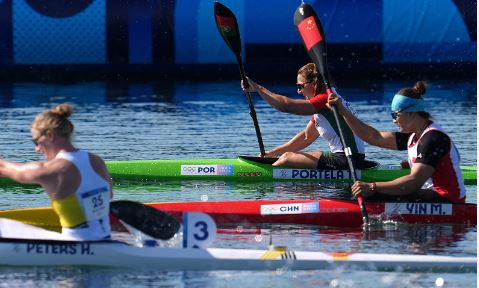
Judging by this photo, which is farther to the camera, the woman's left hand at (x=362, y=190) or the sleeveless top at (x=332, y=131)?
the sleeveless top at (x=332, y=131)

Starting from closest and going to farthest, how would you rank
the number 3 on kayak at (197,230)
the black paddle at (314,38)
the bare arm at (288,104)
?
1. the number 3 on kayak at (197,230)
2. the black paddle at (314,38)
3. the bare arm at (288,104)

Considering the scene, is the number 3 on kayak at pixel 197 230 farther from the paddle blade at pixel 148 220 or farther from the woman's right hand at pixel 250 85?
the woman's right hand at pixel 250 85

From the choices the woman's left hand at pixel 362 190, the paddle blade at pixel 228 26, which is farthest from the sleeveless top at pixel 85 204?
the paddle blade at pixel 228 26

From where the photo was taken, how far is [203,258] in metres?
9.87

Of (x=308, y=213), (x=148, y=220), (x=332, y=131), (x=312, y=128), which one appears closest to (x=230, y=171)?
(x=312, y=128)

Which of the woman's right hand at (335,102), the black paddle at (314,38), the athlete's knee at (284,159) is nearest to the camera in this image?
the woman's right hand at (335,102)

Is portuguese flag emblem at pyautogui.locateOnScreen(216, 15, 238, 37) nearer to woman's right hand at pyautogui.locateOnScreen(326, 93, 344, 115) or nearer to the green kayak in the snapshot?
the green kayak

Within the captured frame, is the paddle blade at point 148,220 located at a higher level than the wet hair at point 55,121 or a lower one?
lower

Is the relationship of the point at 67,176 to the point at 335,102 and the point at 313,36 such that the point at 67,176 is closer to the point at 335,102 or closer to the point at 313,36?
the point at 335,102

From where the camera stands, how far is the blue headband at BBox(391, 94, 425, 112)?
11.4 metres

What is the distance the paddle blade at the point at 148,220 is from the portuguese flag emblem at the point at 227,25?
6.05 meters

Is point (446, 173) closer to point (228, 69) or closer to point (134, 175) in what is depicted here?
point (134, 175)

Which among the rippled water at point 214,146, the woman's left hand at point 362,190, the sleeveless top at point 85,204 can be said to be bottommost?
the rippled water at point 214,146

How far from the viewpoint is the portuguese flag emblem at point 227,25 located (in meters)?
15.9
